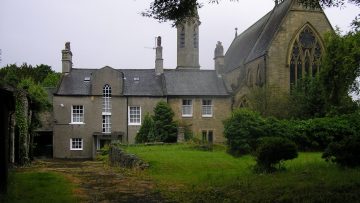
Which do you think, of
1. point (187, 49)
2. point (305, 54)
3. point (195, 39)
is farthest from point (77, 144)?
point (195, 39)

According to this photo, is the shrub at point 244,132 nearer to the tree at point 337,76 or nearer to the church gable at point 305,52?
the tree at point 337,76

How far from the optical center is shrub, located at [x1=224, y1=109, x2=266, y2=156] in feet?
91.2

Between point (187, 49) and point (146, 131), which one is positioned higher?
point (187, 49)

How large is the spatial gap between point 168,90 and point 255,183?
103 ft

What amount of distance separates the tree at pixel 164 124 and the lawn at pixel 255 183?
1812cm

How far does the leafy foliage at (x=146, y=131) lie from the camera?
135ft

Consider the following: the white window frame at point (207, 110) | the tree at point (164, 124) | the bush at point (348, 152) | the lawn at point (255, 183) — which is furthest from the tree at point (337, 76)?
the bush at point (348, 152)

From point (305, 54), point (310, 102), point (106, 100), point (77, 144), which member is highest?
point (305, 54)

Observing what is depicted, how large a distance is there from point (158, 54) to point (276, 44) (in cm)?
1170

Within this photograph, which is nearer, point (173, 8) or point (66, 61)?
point (173, 8)

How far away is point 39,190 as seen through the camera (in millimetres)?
14633

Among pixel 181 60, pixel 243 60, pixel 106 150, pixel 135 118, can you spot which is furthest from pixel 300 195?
pixel 181 60

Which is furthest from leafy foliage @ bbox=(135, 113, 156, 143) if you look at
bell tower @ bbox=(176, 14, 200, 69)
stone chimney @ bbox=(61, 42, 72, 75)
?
bell tower @ bbox=(176, 14, 200, 69)

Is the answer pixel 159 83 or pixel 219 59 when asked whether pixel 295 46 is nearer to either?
pixel 219 59
